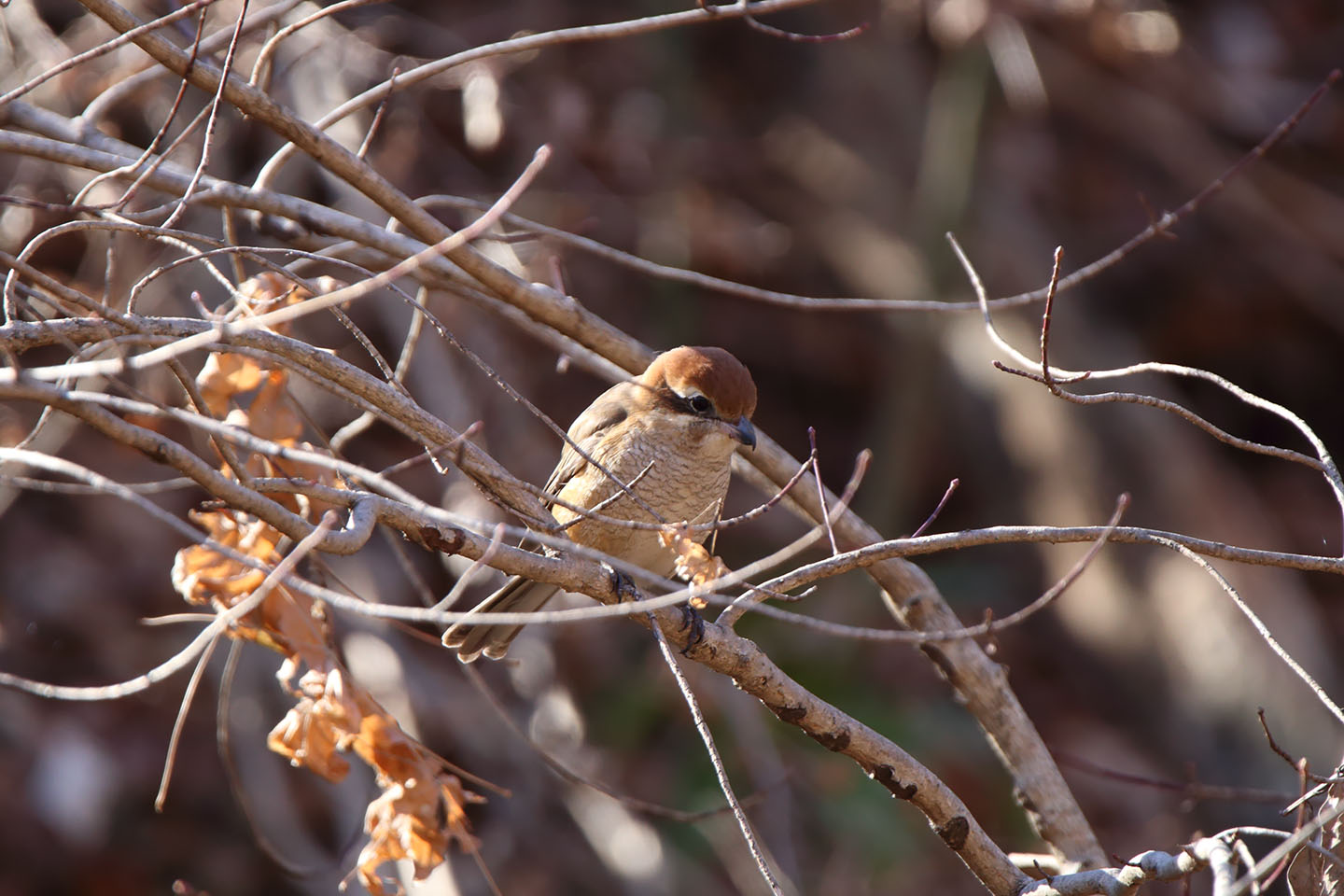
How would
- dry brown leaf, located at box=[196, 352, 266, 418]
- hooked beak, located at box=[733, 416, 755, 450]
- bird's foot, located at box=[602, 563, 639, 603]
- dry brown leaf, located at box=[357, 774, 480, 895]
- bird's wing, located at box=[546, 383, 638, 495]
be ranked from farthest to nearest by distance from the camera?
bird's wing, located at box=[546, 383, 638, 495] → hooked beak, located at box=[733, 416, 755, 450] → dry brown leaf, located at box=[196, 352, 266, 418] → dry brown leaf, located at box=[357, 774, 480, 895] → bird's foot, located at box=[602, 563, 639, 603]

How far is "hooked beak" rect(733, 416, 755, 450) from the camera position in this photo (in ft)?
11.1

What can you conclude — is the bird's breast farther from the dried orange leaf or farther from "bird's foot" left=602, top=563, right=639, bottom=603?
the dried orange leaf

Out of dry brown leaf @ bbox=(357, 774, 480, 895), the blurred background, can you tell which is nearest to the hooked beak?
dry brown leaf @ bbox=(357, 774, 480, 895)

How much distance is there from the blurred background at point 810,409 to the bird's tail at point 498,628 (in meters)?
0.99

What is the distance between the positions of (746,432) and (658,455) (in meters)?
0.41

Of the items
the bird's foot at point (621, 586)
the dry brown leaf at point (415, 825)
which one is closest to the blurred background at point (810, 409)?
the dry brown leaf at point (415, 825)

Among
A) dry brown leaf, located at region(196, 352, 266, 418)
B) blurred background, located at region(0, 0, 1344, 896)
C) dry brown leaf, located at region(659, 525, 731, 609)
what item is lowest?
blurred background, located at region(0, 0, 1344, 896)

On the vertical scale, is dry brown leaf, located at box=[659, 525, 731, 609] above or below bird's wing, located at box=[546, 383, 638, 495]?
above

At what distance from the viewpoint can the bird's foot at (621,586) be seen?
8.55 feet

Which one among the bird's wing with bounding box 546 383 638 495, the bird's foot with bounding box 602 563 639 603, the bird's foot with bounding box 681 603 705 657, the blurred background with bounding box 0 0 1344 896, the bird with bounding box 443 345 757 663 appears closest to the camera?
the bird's foot with bounding box 681 603 705 657

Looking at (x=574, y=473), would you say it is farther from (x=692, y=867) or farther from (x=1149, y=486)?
(x=1149, y=486)

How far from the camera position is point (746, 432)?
343cm

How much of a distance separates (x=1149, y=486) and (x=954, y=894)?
2571 mm

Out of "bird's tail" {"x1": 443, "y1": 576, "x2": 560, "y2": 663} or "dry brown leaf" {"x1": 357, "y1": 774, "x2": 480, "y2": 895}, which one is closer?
"dry brown leaf" {"x1": 357, "y1": 774, "x2": 480, "y2": 895}
